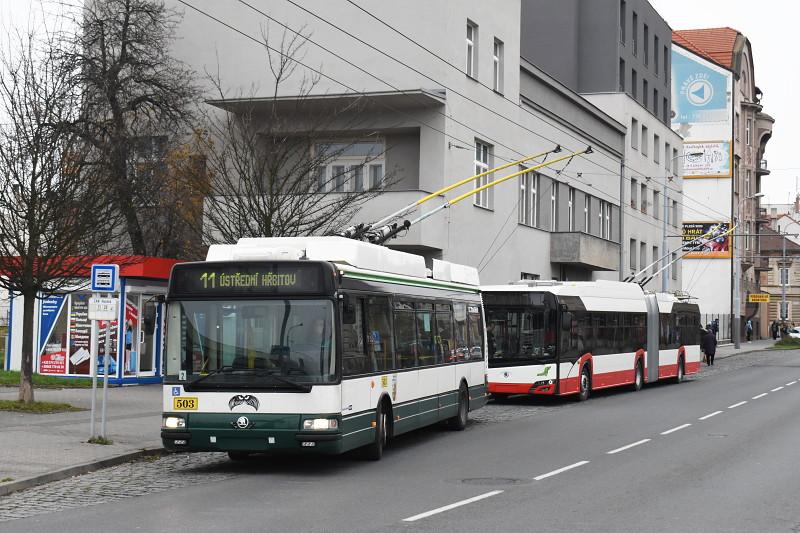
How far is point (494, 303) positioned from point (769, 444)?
30.8 feet

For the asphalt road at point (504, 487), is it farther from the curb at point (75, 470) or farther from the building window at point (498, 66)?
the building window at point (498, 66)

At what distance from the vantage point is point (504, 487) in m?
12.4

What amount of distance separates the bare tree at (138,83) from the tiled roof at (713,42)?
2278 inches

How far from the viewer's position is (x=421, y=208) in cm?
3269

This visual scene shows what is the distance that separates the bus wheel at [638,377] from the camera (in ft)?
105

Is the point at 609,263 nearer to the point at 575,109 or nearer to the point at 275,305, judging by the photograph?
the point at 575,109

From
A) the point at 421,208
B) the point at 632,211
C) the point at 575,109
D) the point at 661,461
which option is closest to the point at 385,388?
the point at 661,461

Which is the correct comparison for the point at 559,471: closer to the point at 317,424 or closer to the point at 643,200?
the point at 317,424

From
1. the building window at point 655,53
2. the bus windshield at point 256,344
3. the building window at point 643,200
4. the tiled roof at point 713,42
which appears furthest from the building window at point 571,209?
the tiled roof at point 713,42

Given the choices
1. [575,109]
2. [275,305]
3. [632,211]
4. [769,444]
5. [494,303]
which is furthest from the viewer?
[632,211]

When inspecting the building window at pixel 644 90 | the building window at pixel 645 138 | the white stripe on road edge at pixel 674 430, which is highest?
the building window at pixel 644 90

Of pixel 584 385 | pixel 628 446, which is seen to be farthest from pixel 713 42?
pixel 628 446

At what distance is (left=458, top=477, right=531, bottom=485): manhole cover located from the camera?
1273cm

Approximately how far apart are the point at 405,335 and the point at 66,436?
16.9 ft
